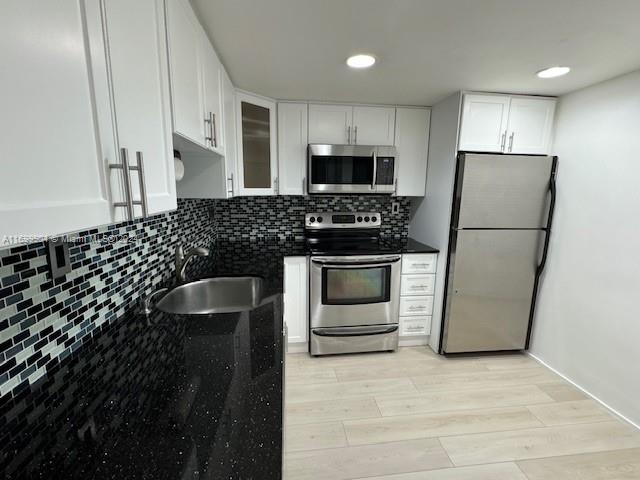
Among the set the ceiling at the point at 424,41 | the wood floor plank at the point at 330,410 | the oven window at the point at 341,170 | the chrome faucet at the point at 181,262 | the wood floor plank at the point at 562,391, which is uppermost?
the ceiling at the point at 424,41

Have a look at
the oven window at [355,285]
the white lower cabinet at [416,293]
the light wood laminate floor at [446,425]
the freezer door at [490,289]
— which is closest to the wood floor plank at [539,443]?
the light wood laminate floor at [446,425]

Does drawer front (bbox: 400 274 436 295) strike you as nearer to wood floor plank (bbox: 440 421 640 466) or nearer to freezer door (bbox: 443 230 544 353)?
freezer door (bbox: 443 230 544 353)

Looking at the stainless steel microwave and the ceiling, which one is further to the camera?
the stainless steel microwave

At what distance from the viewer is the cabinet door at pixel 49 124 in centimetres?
40

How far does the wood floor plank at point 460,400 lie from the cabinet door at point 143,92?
6.29ft

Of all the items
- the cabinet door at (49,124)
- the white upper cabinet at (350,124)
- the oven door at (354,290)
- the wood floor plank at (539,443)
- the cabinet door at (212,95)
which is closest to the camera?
the cabinet door at (49,124)

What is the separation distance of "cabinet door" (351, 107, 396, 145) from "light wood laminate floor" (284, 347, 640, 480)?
6.58 ft

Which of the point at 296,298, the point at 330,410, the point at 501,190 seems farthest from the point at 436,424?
A: the point at 501,190

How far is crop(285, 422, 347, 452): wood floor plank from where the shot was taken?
1.63m

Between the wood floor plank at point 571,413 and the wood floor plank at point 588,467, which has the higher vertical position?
the wood floor plank at point 571,413

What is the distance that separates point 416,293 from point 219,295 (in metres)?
1.72

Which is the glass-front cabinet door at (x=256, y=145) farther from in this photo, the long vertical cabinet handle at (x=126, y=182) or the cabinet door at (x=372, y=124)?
the long vertical cabinet handle at (x=126, y=182)

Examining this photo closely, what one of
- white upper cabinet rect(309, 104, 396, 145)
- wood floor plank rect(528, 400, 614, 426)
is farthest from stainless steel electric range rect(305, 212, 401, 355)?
wood floor plank rect(528, 400, 614, 426)

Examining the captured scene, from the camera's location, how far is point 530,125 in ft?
7.43
